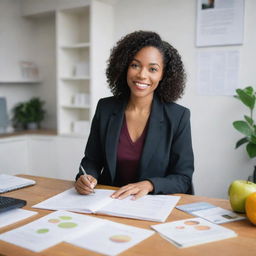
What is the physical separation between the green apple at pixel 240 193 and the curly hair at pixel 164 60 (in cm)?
82

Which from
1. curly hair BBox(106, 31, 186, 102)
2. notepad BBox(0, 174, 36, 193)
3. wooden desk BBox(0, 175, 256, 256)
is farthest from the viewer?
curly hair BBox(106, 31, 186, 102)

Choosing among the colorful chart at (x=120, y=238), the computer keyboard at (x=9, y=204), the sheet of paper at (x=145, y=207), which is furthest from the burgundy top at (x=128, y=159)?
the colorful chart at (x=120, y=238)

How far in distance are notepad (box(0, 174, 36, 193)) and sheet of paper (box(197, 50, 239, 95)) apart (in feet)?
7.16

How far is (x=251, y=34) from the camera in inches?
124

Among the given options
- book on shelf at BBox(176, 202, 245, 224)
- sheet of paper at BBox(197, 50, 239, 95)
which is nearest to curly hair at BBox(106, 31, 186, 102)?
book on shelf at BBox(176, 202, 245, 224)

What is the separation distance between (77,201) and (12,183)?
476mm

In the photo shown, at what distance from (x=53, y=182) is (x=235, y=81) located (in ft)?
7.10

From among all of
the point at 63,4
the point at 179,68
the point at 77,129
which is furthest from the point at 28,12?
the point at 179,68

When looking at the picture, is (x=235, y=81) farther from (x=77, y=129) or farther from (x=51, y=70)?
(x=51, y=70)

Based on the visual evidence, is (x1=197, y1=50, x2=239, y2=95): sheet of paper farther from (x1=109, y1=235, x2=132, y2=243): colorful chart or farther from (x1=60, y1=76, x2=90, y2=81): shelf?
(x1=109, y1=235, x2=132, y2=243): colorful chart

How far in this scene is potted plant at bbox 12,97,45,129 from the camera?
4305 mm

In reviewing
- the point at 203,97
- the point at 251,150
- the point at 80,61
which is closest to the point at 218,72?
the point at 203,97

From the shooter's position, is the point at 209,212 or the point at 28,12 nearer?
the point at 209,212

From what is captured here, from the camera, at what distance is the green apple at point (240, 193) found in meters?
1.27
